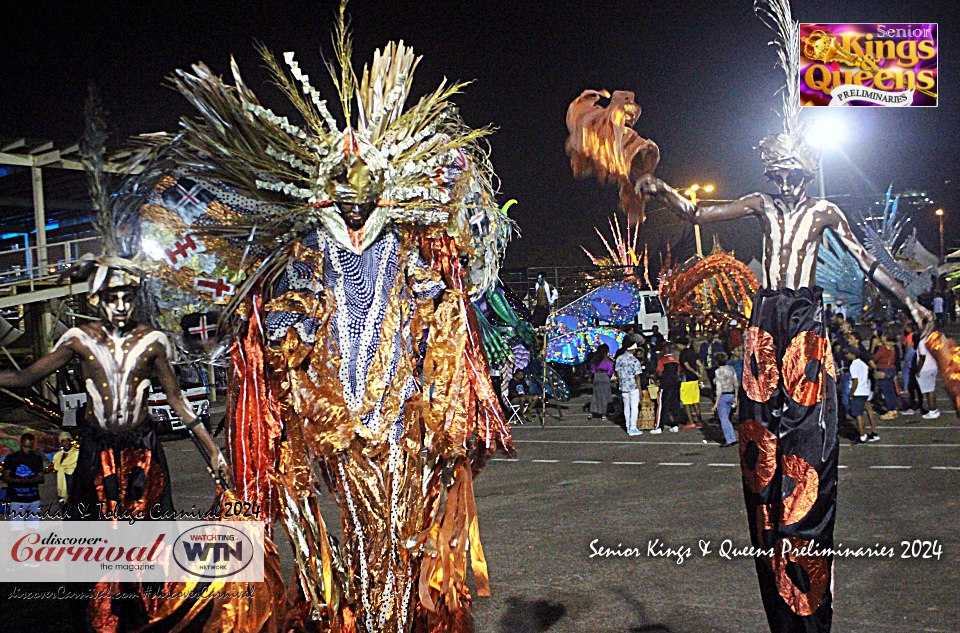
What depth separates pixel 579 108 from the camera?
4.37m

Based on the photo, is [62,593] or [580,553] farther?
[580,553]

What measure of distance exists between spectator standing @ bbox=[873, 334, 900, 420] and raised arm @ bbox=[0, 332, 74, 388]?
510 inches

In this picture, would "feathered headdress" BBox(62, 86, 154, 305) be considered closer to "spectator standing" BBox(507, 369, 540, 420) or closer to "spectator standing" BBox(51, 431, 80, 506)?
"spectator standing" BBox(51, 431, 80, 506)

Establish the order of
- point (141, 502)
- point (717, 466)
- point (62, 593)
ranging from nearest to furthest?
point (141, 502)
point (62, 593)
point (717, 466)

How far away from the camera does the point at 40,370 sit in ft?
14.1

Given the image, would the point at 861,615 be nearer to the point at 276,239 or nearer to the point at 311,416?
the point at 311,416

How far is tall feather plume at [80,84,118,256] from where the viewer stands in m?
4.43

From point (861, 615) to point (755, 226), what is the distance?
2.22 m

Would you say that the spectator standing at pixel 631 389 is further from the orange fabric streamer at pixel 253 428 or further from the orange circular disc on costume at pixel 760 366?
the orange fabric streamer at pixel 253 428

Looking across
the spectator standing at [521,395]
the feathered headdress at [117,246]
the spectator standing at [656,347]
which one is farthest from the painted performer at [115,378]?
the spectator standing at [521,395]

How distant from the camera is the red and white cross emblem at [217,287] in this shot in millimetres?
4180

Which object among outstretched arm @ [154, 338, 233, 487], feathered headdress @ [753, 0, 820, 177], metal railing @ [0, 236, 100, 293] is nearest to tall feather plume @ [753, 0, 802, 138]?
feathered headdress @ [753, 0, 820, 177]

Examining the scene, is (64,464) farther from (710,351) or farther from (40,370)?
(710,351)

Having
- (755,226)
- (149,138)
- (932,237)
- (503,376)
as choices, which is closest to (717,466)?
(503,376)
